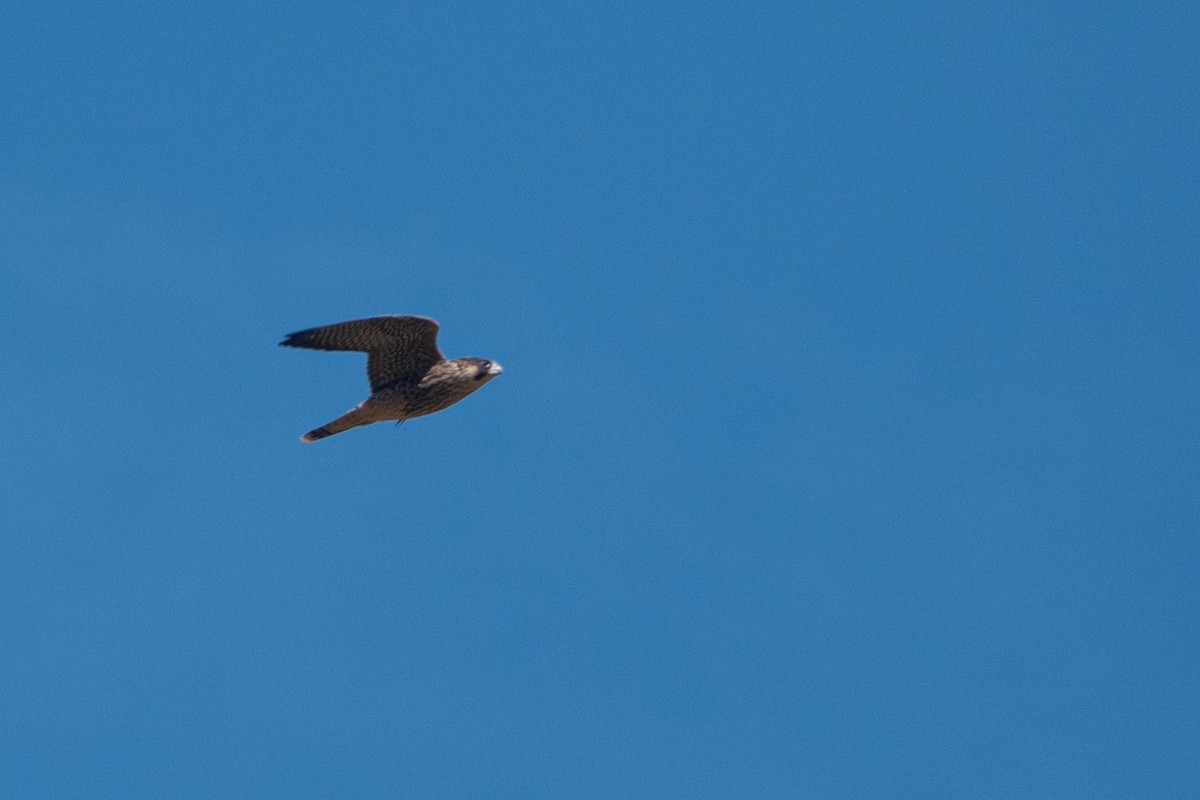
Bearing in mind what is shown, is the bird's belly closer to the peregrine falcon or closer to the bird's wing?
the peregrine falcon

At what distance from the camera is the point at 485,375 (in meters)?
25.9

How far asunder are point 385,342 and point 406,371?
0.50 m

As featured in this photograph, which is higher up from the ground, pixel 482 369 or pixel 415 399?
pixel 482 369

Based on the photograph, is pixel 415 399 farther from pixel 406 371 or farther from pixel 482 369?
pixel 482 369

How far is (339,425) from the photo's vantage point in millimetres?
26328

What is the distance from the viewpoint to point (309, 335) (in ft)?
83.0

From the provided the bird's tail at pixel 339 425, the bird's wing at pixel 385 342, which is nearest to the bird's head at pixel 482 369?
the bird's wing at pixel 385 342

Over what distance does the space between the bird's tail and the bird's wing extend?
381 millimetres

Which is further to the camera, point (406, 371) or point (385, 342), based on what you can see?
point (406, 371)

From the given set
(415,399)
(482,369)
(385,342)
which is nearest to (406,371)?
(415,399)

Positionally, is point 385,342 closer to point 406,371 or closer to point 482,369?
point 406,371

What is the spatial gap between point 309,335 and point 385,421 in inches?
64.3

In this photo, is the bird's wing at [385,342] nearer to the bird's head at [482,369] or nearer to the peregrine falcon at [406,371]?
the peregrine falcon at [406,371]

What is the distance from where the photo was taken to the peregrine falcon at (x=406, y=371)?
83.8 feet
